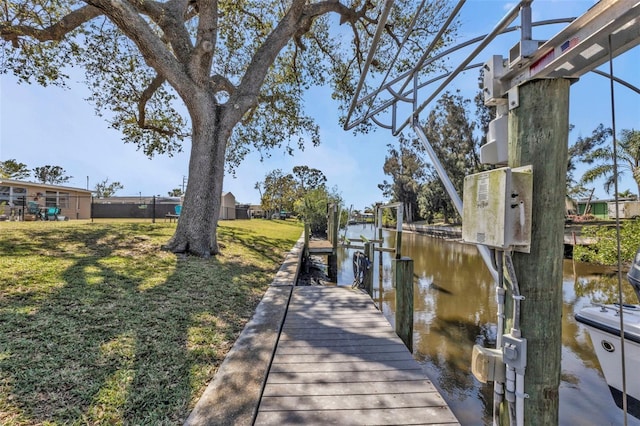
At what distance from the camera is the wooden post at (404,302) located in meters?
3.81

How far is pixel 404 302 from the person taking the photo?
3.84m

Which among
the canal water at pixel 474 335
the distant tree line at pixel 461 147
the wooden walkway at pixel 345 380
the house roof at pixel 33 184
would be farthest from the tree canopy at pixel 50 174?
the wooden walkway at pixel 345 380

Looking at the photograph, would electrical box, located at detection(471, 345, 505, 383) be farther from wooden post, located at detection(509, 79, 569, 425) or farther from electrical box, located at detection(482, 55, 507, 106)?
electrical box, located at detection(482, 55, 507, 106)

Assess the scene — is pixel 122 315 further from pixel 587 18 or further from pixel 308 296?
pixel 587 18

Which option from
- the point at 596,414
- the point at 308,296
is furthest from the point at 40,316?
the point at 596,414

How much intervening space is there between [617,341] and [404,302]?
189cm

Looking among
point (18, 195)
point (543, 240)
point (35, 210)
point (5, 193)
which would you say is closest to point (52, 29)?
point (543, 240)

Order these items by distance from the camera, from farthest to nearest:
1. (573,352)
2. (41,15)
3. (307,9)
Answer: (307,9)
(41,15)
(573,352)

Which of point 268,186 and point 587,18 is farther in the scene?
point 268,186

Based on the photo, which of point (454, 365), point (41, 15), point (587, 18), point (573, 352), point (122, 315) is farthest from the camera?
point (41, 15)

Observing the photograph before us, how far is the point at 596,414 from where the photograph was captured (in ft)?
10.8

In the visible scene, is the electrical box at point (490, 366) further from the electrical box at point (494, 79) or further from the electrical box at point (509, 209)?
the electrical box at point (494, 79)

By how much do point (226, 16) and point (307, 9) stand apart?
2.93m

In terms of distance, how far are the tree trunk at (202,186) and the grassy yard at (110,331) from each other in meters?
0.77
